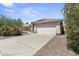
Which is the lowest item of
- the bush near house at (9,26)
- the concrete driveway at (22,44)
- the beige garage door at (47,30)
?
the concrete driveway at (22,44)

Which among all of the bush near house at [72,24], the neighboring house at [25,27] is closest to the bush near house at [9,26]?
the neighboring house at [25,27]

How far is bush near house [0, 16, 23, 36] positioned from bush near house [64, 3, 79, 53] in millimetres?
Answer: 1030

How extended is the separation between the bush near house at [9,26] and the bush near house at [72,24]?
3.38ft

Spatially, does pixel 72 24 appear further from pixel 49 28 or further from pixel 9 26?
pixel 49 28

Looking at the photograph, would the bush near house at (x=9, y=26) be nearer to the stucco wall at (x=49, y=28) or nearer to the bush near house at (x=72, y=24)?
the bush near house at (x=72, y=24)

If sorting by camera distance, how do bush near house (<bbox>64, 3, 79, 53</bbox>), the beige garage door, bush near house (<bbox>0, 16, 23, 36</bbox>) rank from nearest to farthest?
1. bush near house (<bbox>64, 3, 79, 53</bbox>)
2. bush near house (<bbox>0, 16, 23, 36</bbox>)
3. the beige garage door

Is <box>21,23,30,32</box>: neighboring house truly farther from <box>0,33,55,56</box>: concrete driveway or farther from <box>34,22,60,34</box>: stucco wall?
<box>34,22,60,34</box>: stucco wall

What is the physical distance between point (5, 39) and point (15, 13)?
1.10 m

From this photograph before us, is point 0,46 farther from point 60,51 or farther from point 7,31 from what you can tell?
point 60,51

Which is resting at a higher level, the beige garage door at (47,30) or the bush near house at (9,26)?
the bush near house at (9,26)

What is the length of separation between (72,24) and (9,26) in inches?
59.3

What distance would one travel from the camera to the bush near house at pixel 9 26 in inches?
168

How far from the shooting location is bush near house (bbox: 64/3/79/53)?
159 inches

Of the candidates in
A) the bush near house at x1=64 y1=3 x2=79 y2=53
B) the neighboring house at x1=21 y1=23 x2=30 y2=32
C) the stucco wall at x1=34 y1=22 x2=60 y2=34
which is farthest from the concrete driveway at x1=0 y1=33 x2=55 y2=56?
the bush near house at x1=64 y1=3 x2=79 y2=53
